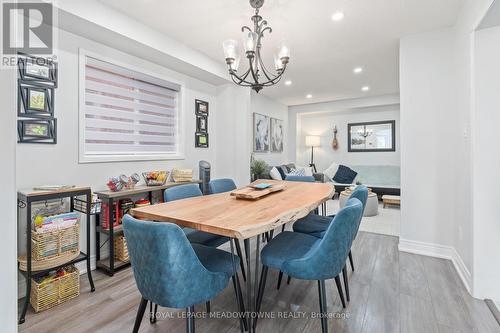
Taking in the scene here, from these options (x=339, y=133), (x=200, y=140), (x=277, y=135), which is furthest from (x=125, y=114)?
(x=339, y=133)

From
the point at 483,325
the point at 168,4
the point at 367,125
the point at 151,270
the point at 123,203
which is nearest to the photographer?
the point at 151,270

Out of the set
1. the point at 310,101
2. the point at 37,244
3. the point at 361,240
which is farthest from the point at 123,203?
the point at 310,101

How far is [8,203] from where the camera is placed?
40.1 inches

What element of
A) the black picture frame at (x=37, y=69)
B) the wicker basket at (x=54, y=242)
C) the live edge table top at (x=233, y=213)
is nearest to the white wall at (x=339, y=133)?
the live edge table top at (x=233, y=213)

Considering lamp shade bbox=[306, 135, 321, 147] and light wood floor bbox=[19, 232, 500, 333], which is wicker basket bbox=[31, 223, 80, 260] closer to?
light wood floor bbox=[19, 232, 500, 333]

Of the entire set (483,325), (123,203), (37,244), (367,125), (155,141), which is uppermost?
(367,125)

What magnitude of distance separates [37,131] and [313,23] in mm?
2845

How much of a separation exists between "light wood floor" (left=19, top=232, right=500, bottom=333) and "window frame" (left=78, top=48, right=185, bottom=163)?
118 centimetres

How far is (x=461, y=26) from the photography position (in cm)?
237

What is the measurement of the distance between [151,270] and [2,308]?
0.58m

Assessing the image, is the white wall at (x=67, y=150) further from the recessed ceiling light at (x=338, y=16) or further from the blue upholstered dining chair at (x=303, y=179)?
the recessed ceiling light at (x=338, y=16)

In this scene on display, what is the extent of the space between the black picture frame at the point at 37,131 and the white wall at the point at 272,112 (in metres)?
3.82

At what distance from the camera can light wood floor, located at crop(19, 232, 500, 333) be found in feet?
5.41

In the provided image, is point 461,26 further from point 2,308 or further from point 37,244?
point 37,244
